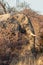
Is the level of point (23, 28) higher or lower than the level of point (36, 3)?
higher

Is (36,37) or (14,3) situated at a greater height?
(36,37)

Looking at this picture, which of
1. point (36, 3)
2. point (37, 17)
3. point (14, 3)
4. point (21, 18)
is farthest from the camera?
point (36, 3)

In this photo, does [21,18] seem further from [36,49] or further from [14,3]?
[14,3]

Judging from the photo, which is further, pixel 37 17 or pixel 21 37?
pixel 37 17

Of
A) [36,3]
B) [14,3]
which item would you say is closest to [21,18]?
[14,3]

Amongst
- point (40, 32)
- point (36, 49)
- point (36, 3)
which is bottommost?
point (36, 3)

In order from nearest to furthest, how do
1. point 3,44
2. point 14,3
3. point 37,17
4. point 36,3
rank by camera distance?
point 3,44
point 37,17
point 14,3
point 36,3

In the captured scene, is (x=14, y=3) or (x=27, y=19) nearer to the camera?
(x=27, y=19)

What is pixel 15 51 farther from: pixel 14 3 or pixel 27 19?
pixel 14 3

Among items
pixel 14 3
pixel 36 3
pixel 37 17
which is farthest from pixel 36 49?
pixel 36 3
